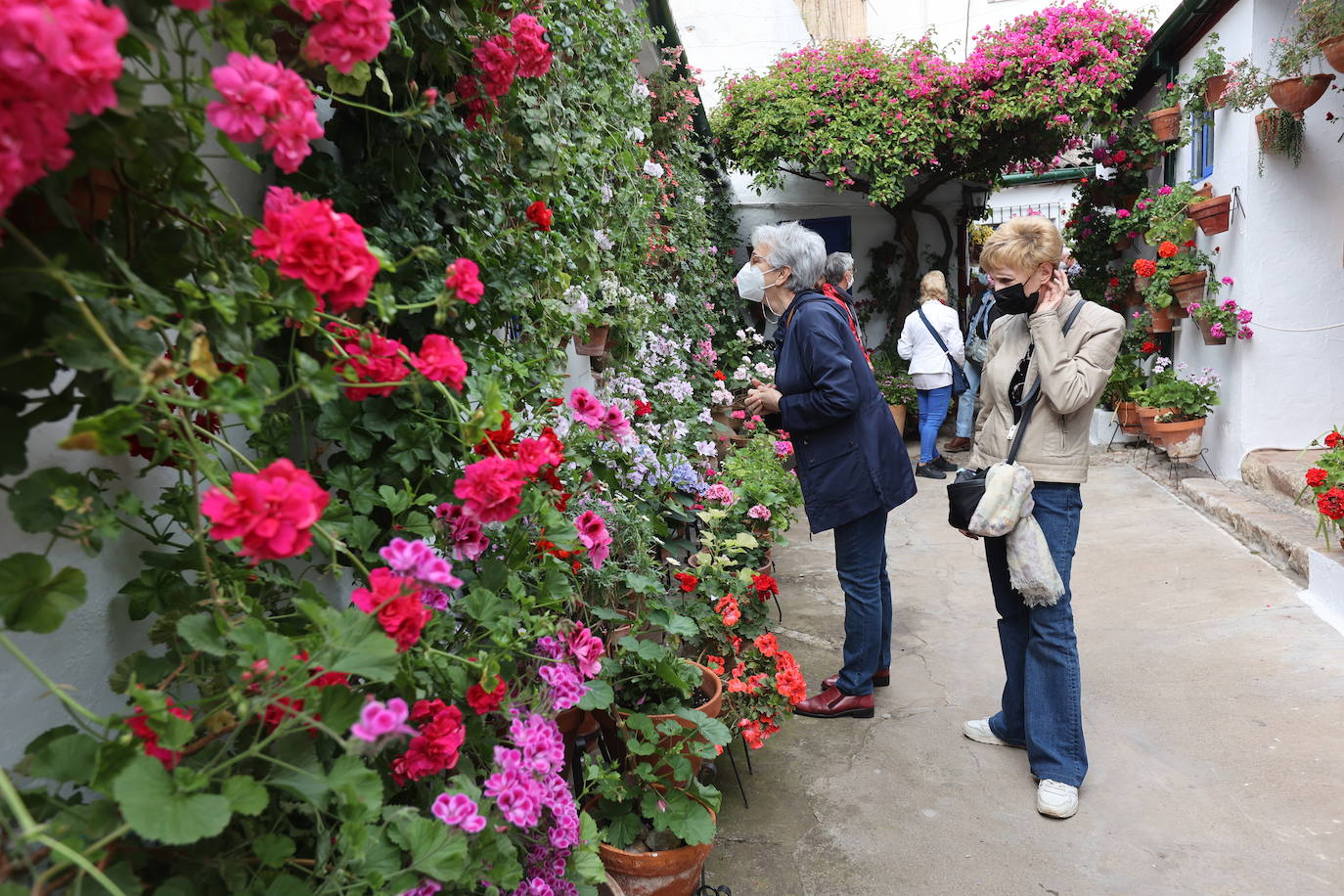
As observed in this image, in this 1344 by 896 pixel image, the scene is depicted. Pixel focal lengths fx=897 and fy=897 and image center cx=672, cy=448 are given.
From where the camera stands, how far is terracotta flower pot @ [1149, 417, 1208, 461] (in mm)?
6707

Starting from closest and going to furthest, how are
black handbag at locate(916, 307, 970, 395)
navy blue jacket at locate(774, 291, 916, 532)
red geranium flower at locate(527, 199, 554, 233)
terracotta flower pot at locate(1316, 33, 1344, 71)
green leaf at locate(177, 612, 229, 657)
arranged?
green leaf at locate(177, 612, 229, 657)
red geranium flower at locate(527, 199, 554, 233)
navy blue jacket at locate(774, 291, 916, 532)
terracotta flower pot at locate(1316, 33, 1344, 71)
black handbag at locate(916, 307, 970, 395)

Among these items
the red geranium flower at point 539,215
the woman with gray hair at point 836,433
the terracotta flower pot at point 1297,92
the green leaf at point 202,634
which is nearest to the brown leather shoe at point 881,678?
the woman with gray hair at point 836,433

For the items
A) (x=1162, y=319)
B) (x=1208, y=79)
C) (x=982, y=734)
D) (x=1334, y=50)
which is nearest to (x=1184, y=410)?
(x=1162, y=319)

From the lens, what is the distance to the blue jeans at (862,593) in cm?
330

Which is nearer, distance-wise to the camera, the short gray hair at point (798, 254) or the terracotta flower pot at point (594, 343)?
the short gray hair at point (798, 254)

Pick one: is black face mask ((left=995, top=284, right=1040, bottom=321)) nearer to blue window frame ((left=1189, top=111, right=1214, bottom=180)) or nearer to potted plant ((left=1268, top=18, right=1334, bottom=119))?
potted plant ((left=1268, top=18, right=1334, bottom=119))

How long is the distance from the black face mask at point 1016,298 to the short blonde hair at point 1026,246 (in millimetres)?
57

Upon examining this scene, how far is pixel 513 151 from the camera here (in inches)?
88.4

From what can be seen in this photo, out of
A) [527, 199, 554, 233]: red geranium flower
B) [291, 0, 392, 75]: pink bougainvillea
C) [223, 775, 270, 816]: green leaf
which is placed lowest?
[223, 775, 270, 816]: green leaf

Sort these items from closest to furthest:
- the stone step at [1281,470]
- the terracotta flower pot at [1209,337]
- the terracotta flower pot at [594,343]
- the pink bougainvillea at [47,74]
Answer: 1. the pink bougainvillea at [47,74]
2. the terracotta flower pot at [594,343]
3. the stone step at [1281,470]
4. the terracotta flower pot at [1209,337]

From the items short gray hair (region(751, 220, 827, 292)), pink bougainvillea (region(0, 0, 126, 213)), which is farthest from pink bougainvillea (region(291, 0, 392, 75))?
short gray hair (region(751, 220, 827, 292))

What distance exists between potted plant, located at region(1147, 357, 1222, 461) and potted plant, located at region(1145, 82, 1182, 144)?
1981mm

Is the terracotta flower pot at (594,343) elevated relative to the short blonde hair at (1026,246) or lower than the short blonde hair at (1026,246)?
lower

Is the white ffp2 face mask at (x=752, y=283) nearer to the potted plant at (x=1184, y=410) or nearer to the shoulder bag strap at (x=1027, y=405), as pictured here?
the shoulder bag strap at (x=1027, y=405)
